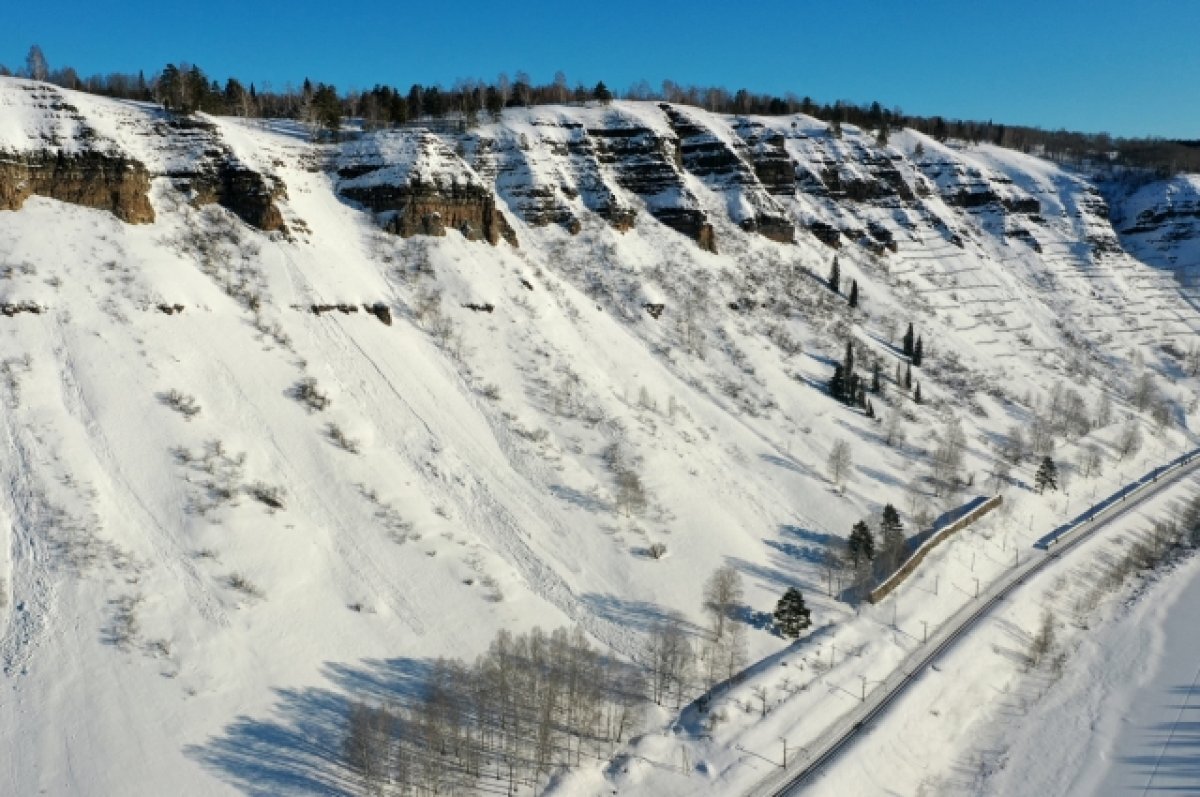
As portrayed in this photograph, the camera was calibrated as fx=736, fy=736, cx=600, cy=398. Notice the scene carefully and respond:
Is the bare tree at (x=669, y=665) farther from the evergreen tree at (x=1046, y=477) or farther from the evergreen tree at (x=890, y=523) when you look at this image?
the evergreen tree at (x=1046, y=477)

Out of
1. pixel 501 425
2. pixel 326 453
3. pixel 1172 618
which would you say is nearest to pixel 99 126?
pixel 326 453

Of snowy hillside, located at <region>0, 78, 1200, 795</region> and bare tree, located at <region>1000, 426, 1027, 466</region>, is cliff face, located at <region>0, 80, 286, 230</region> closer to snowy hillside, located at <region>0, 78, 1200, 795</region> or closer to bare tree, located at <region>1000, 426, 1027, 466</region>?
snowy hillside, located at <region>0, 78, 1200, 795</region>

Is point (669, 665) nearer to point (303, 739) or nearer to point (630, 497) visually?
point (630, 497)

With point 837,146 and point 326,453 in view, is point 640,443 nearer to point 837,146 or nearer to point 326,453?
point 326,453

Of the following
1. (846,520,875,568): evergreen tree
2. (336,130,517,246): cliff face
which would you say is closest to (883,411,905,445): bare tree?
(846,520,875,568): evergreen tree

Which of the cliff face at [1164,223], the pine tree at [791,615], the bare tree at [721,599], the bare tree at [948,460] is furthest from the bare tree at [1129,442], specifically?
the cliff face at [1164,223]
